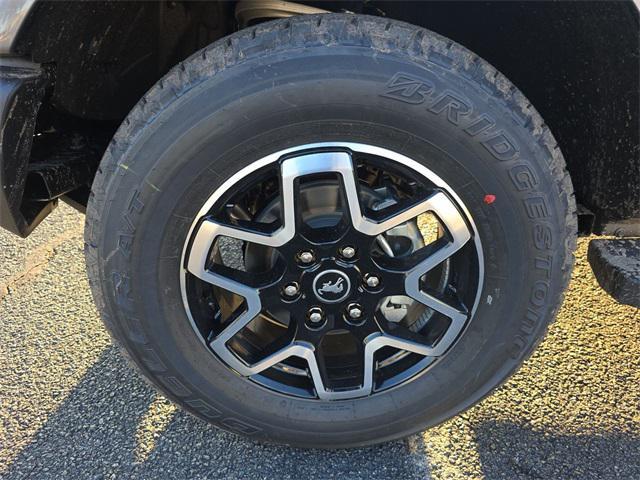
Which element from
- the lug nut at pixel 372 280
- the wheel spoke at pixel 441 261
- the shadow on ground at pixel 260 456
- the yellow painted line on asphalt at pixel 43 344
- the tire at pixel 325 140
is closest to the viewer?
the tire at pixel 325 140

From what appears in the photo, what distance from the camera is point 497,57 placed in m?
1.96

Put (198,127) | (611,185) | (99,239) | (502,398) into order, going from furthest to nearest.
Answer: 1. (502,398)
2. (611,185)
3. (99,239)
4. (198,127)

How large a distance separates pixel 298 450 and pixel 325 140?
108 centimetres

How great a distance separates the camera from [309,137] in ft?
4.82

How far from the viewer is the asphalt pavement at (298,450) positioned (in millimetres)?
1832

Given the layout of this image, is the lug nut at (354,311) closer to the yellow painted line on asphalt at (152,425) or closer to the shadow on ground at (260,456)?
the shadow on ground at (260,456)

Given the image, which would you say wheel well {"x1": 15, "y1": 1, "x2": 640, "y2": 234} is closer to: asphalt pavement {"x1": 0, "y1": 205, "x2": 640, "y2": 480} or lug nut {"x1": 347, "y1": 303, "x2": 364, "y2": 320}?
asphalt pavement {"x1": 0, "y1": 205, "x2": 640, "y2": 480}

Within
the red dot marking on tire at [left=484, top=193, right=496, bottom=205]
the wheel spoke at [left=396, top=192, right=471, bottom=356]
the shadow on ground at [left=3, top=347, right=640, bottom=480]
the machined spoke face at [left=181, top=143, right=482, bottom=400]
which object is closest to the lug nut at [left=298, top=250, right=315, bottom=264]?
the machined spoke face at [left=181, top=143, right=482, bottom=400]

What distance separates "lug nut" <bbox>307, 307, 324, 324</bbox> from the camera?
1674 millimetres

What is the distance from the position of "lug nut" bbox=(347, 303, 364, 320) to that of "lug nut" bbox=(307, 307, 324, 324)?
9cm

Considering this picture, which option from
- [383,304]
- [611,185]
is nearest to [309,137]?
[383,304]

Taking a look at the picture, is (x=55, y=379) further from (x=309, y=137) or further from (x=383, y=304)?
(x=309, y=137)

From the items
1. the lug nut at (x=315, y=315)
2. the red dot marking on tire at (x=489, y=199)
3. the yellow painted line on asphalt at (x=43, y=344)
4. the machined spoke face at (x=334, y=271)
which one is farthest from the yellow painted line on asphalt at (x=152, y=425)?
the red dot marking on tire at (x=489, y=199)

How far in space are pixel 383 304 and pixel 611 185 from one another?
2.80 ft
